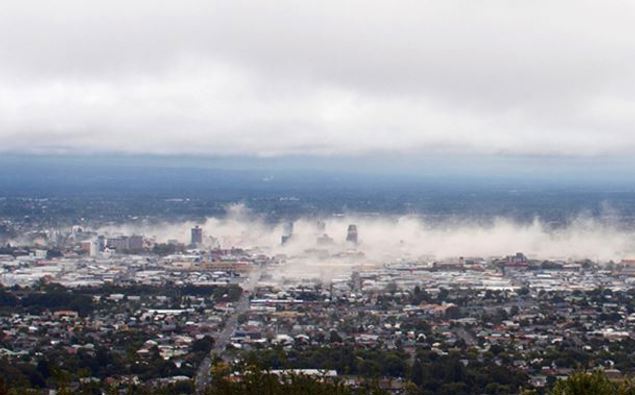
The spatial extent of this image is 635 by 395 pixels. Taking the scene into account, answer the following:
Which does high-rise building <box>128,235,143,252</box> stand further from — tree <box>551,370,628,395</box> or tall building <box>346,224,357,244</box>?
tree <box>551,370,628,395</box>

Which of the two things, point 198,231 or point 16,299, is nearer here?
point 16,299

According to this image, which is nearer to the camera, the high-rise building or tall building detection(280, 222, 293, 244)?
the high-rise building

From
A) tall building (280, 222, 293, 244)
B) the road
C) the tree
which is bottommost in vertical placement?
the road

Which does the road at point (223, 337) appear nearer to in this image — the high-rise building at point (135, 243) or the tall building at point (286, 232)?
the tall building at point (286, 232)

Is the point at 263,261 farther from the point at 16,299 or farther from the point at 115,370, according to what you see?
the point at 115,370

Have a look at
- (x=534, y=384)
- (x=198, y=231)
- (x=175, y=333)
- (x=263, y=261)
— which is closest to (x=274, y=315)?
(x=175, y=333)

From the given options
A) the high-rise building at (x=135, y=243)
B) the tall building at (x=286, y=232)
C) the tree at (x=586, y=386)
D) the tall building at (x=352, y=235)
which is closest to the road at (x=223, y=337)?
the tree at (x=586, y=386)

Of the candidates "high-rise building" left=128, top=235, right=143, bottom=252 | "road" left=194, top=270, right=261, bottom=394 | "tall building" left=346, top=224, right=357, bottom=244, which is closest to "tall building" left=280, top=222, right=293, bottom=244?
"tall building" left=346, top=224, right=357, bottom=244

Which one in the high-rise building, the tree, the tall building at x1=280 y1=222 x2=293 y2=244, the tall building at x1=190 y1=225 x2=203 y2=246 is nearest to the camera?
the tree

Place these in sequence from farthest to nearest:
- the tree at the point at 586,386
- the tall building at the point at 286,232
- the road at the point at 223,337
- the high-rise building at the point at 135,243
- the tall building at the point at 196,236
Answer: the tall building at the point at 196,236
the tall building at the point at 286,232
the high-rise building at the point at 135,243
the road at the point at 223,337
the tree at the point at 586,386
